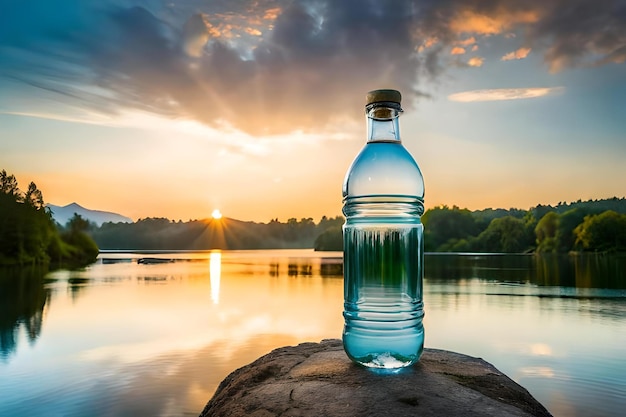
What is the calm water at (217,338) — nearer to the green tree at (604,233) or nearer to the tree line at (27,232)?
the tree line at (27,232)

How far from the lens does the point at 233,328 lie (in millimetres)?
21219

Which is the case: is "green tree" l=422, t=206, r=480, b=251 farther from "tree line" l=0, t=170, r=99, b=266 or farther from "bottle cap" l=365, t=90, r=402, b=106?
"bottle cap" l=365, t=90, r=402, b=106

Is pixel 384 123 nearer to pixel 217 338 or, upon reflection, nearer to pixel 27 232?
pixel 217 338

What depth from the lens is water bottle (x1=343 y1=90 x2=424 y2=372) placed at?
348 centimetres

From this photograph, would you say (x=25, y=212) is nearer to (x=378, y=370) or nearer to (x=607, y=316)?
(x=607, y=316)

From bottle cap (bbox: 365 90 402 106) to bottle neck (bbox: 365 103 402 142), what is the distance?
0.13 feet

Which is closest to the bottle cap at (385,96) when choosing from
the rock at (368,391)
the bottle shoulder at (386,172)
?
the bottle shoulder at (386,172)

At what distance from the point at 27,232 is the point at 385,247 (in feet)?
241

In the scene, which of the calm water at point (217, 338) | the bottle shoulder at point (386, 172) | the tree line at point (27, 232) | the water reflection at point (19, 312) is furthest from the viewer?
the tree line at point (27, 232)

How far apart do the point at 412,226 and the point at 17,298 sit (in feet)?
109

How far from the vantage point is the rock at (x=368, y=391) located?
286cm

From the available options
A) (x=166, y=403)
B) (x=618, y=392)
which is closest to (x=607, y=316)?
(x=618, y=392)

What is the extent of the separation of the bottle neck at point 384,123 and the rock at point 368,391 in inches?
61.5

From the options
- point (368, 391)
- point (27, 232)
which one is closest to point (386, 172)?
point (368, 391)
